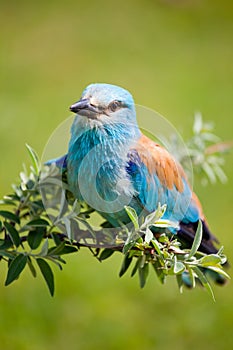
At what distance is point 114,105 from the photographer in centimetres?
129

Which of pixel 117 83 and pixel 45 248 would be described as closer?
pixel 45 248

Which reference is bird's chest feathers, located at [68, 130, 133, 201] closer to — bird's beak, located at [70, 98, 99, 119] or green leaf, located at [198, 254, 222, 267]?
bird's beak, located at [70, 98, 99, 119]

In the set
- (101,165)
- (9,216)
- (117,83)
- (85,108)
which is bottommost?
(9,216)

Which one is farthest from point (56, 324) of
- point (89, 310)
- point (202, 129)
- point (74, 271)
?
point (202, 129)

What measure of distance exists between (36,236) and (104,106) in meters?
0.32

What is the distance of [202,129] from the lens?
1817 mm

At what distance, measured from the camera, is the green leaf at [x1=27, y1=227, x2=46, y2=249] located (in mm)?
1382

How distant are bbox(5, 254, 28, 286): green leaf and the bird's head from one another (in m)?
0.30

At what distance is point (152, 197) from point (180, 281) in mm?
182

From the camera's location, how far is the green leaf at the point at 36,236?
1382 millimetres

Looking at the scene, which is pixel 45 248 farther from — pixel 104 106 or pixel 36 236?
pixel 104 106

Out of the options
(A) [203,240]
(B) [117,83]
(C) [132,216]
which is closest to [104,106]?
(C) [132,216]

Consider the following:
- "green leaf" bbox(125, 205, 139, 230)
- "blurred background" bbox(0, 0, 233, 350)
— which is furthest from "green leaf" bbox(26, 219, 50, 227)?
"blurred background" bbox(0, 0, 233, 350)

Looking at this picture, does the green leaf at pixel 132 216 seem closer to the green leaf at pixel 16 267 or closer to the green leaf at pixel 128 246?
the green leaf at pixel 128 246
